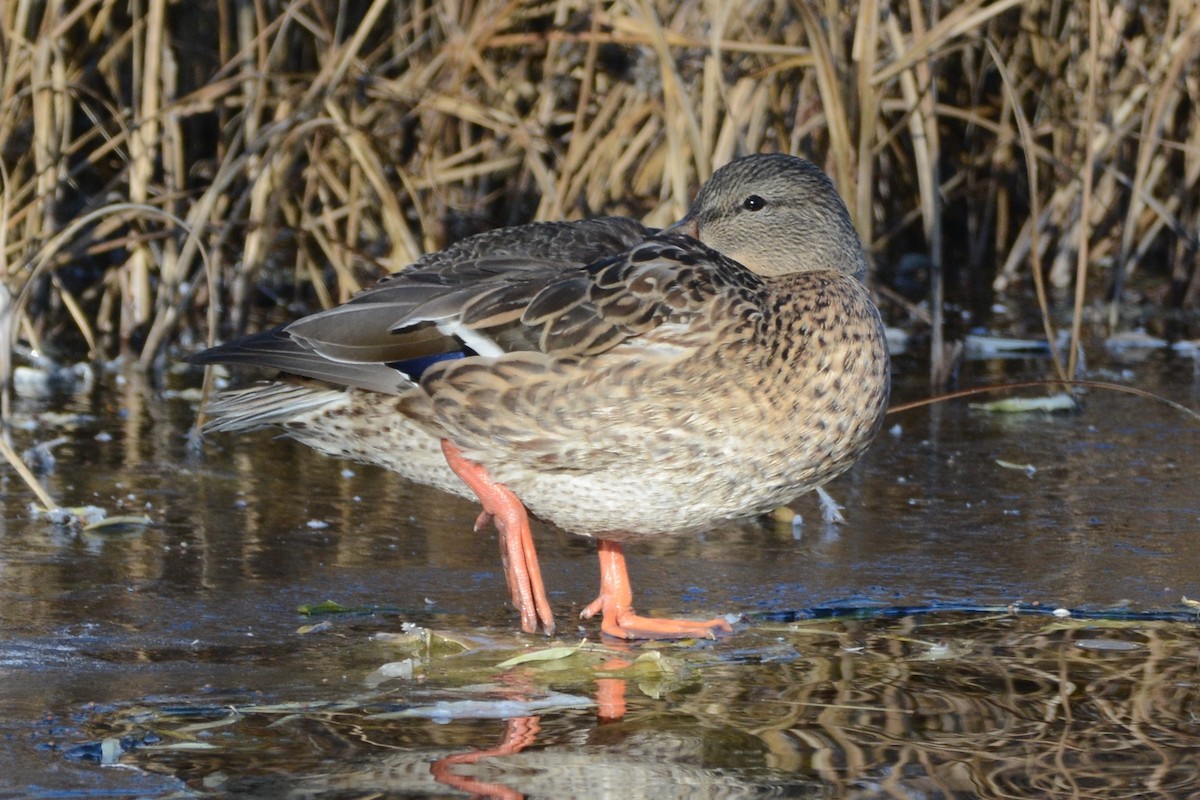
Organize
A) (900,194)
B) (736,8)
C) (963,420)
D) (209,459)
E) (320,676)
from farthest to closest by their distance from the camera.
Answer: (900,194) < (736,8) < (963,420) < (209,459) < (320,676)

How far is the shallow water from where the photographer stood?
107 inches

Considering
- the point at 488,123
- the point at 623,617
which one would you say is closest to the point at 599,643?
the point at 623,617

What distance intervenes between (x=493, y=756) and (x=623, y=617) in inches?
39.1

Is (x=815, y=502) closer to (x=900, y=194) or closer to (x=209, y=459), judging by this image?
(x=209, y=459)

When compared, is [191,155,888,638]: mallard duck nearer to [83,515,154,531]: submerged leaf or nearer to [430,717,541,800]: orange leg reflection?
[83,515,154,531]: submerged leaf

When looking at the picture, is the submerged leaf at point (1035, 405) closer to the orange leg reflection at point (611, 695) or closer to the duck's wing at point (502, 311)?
the duck's wing at point (502, 311)

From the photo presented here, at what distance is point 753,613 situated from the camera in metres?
3.79

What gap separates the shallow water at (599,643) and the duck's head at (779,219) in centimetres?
74

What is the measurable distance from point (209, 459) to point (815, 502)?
1.85 meters

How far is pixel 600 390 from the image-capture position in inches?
143

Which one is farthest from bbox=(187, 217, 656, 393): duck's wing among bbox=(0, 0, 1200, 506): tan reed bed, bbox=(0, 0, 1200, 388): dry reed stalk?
bbox=(0, 0, 1200, 388): dry reed stalk

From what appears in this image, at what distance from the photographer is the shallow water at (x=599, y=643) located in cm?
273

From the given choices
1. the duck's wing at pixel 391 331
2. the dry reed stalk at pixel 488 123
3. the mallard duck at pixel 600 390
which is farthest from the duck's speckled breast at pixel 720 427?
the dry reed stalk at pixel 488 123

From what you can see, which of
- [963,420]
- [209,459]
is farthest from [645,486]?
[963,420]
